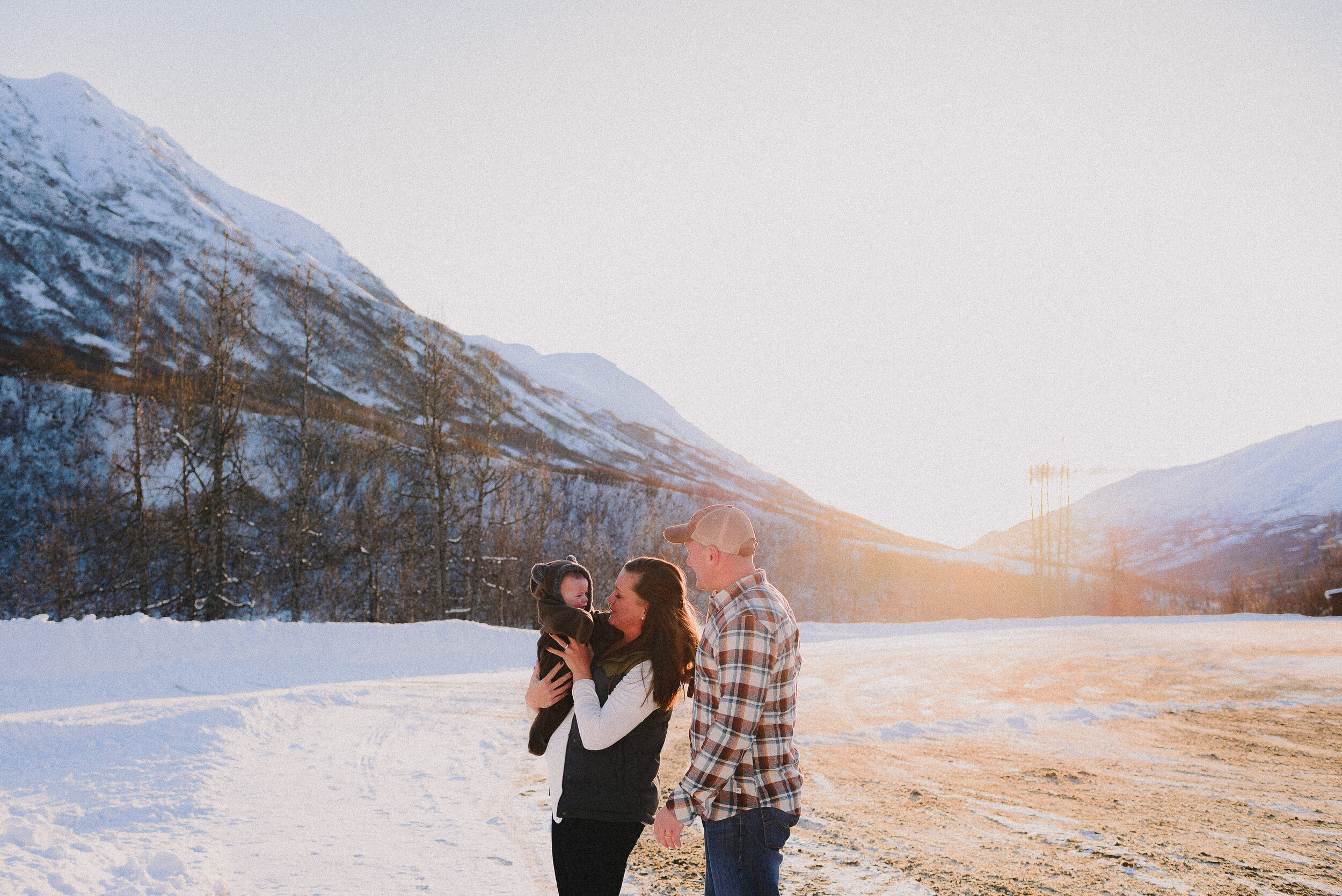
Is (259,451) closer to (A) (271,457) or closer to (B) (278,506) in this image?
(A) (271,457)

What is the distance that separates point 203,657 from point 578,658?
694 inches

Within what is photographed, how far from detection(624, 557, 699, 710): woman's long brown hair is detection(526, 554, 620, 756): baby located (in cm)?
17

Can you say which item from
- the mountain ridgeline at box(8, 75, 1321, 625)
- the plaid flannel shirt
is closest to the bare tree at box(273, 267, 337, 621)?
the mountain ridgeline at box(8, 75, 1321, 625)

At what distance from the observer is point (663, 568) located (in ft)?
9.77

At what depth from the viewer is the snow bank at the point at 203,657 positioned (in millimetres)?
13906

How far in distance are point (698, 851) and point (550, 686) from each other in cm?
424

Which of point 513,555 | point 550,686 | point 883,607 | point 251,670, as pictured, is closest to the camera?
point 550,686

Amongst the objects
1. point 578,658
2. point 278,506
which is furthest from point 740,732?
point 278,506

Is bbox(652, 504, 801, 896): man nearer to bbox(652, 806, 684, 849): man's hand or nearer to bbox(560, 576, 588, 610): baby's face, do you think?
bbox(652, 806, 684, 849): man's hand

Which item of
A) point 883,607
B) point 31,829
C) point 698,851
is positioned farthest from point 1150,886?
point 883,607

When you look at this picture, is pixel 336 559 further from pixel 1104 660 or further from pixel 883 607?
pixel 883 607

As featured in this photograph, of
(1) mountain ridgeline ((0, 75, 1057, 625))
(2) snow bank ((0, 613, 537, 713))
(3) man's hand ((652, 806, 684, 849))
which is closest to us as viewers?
(3) man's hand ((652, 806, 684, 849))

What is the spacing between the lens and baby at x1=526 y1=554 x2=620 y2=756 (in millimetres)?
2885

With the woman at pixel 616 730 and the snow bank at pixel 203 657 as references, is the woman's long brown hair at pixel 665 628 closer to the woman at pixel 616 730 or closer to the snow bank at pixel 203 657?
the woman at pixel 616 730
